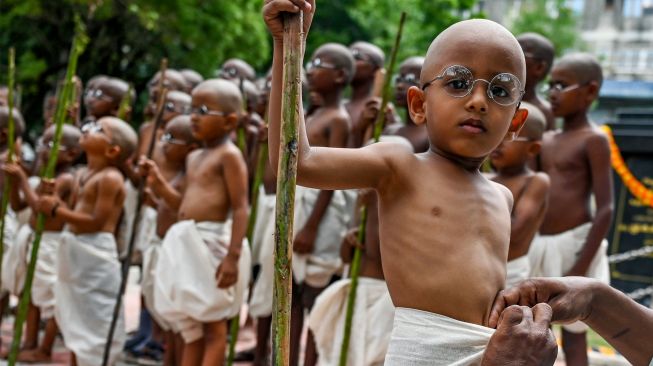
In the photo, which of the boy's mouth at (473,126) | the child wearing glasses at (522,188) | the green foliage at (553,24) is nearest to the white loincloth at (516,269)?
the child wearing glasses at (522,188)

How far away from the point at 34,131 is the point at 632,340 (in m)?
17.9

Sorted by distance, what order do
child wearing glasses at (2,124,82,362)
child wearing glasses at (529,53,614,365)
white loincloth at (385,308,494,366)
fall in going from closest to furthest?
white loincloth at (385,308,494,366) → child wearing glasses at (529,53,614,365) → child wearing glasses at (2,124,82,362)

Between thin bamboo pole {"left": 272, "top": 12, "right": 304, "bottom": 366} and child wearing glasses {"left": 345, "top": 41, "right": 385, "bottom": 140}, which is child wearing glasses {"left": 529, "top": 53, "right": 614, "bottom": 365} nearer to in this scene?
child wearing glasses {"left": 345, "top": 41, "right": 385, "bottom": 140}

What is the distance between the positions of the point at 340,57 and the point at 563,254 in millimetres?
1987

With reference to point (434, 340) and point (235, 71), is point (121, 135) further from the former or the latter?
point (434, 340)

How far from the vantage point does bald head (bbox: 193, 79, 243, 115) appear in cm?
569

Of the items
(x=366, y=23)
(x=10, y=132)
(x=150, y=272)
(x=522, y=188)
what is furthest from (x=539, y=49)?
(x=366, y=23)

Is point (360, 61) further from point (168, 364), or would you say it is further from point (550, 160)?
point (168, 364)

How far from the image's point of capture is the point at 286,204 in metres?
2.14

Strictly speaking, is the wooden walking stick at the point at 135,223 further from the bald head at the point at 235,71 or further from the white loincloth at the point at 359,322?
the bald head at the point at 235,71

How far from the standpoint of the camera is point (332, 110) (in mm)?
6352

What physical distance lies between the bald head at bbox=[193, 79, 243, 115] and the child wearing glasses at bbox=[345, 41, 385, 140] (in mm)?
1280

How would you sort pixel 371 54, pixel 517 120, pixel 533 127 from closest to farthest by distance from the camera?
pixel 517 120, pixel 533 127, pixel 371 54

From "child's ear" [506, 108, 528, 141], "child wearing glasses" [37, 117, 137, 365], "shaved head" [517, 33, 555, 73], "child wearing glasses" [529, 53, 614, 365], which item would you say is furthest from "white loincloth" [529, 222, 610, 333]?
"child's ear" [506, 108, 528, 141]
